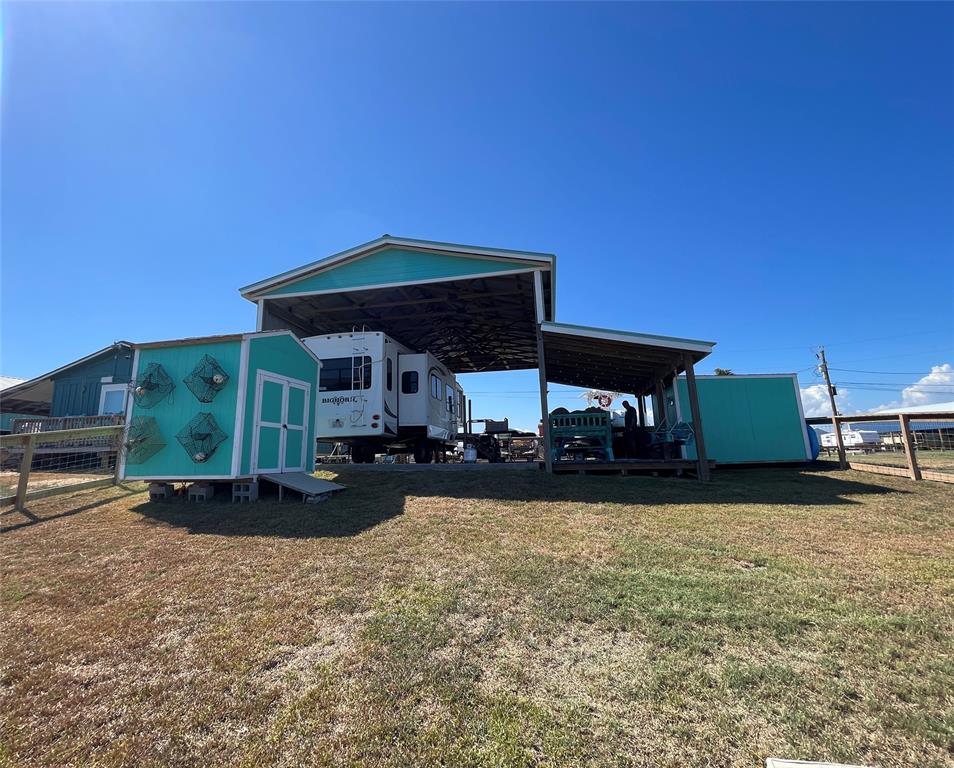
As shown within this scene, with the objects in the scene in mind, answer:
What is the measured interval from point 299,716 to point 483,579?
1.91 m

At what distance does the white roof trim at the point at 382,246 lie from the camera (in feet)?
35.4

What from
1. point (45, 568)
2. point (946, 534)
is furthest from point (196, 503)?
point (946, 534)

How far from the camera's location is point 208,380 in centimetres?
747

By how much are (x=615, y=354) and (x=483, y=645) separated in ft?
32.2

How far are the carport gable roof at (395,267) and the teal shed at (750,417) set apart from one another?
5.77m

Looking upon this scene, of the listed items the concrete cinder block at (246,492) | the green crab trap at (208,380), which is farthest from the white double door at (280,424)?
the green crab trap at (208,380)

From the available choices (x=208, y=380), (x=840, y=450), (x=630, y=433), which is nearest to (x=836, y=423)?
(x=840, y=450)

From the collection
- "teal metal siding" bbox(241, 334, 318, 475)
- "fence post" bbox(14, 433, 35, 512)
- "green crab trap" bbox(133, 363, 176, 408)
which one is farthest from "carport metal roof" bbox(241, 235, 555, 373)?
"fence post" bbox(14, 433, 35, 512)

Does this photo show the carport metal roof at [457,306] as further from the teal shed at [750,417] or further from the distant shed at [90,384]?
the distant shed at [90,384]

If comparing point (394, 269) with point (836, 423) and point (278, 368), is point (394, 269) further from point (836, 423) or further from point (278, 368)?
point (836, 423)

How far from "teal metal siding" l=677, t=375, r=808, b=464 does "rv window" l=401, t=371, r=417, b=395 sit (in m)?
7.81

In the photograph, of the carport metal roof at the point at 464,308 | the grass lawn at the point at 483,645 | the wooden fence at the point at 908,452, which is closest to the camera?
the grass lawn at the point at 483,645

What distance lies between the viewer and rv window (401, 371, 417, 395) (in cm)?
1223

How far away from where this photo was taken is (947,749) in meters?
1.84
